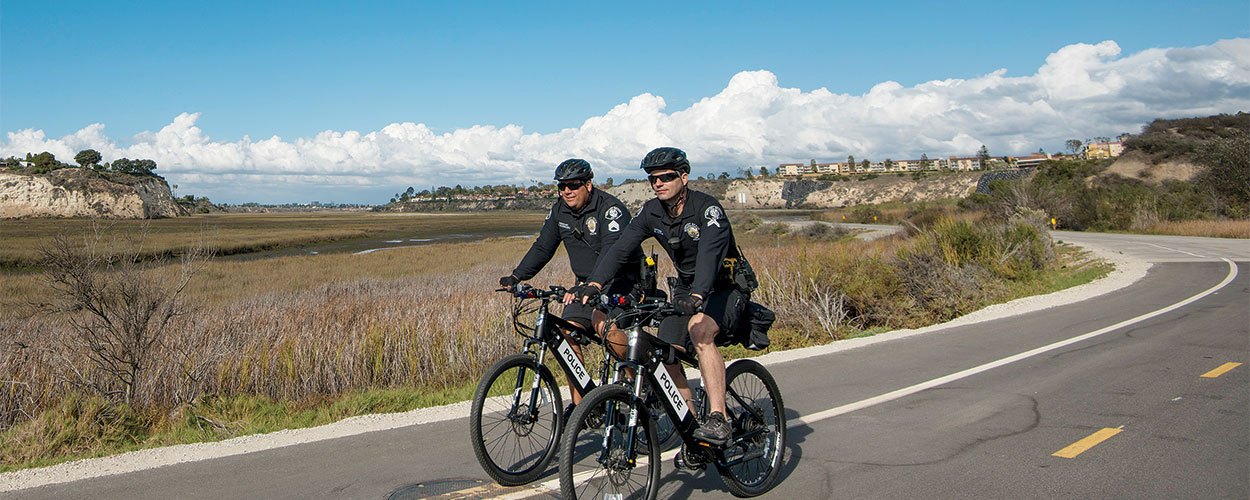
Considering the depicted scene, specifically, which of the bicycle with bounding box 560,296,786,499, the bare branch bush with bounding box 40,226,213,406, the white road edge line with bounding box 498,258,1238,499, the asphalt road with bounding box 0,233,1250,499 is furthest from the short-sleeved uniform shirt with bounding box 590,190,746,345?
the bare branch bush with bounding box 40,226,213,406

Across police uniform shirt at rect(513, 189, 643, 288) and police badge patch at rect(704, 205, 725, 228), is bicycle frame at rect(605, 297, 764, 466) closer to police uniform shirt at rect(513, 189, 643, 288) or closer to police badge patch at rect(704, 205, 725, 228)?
police badge patch at rect(704, 205, 725, 228)

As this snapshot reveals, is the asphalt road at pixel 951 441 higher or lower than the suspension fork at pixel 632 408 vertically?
lower

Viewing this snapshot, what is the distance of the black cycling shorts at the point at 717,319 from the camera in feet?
16.2

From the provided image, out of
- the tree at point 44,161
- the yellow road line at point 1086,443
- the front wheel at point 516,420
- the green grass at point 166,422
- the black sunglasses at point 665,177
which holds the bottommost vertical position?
the yellow road line at point 1086,443

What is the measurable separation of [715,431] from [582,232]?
2.11 m

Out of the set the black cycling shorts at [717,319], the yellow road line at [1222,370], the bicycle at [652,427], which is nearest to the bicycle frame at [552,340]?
the bicycle at [652,427]

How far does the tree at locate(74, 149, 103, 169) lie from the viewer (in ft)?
371

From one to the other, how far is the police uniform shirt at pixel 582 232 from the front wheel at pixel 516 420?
93 centimetres

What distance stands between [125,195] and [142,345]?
114 m

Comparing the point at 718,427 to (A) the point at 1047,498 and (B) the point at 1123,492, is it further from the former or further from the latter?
(B) the point at 1123,492

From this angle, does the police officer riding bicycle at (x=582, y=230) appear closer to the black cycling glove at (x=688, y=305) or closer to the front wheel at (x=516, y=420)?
the front wheel at (x=516, y=420)

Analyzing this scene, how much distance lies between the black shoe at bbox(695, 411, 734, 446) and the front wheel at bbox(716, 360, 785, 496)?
0.65ft

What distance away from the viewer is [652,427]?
4.54 meters

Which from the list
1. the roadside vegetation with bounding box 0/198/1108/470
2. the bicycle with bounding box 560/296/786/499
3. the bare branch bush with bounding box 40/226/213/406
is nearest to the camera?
the bicycle with bounding box 560/296/786/499
